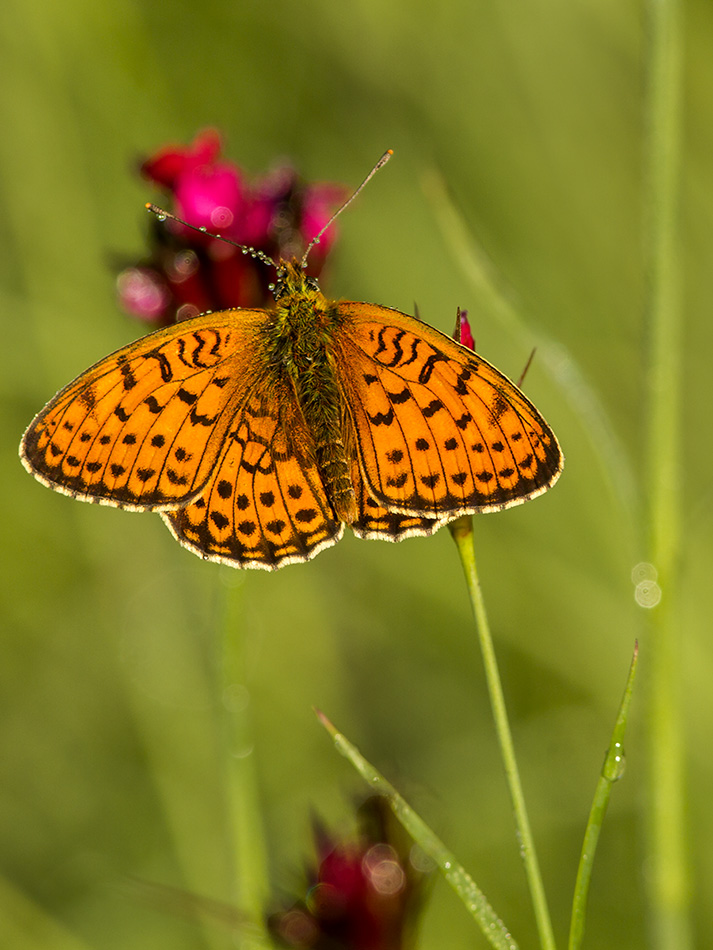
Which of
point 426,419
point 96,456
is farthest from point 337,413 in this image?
point 96,456

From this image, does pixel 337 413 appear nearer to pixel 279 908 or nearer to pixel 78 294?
pixel 279 908

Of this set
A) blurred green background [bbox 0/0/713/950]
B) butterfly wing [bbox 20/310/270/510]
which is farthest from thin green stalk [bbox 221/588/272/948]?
blurred green background [bbox 0/0/713/950]

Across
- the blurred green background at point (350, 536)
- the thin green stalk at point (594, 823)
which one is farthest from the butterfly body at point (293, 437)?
the blurred green background at point (350, 536)

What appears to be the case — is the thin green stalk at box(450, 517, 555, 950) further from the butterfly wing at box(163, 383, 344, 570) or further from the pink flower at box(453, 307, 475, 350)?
the butterfly wing at box(163, 383, 344, 570)

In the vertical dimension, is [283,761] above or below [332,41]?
below

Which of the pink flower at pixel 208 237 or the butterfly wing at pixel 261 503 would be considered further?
the pink flower at pixel 208 237

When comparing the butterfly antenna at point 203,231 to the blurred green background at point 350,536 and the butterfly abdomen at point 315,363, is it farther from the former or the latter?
the blurred green background at point 350,536

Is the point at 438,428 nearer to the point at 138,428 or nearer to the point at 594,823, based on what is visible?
the point at 138,428
